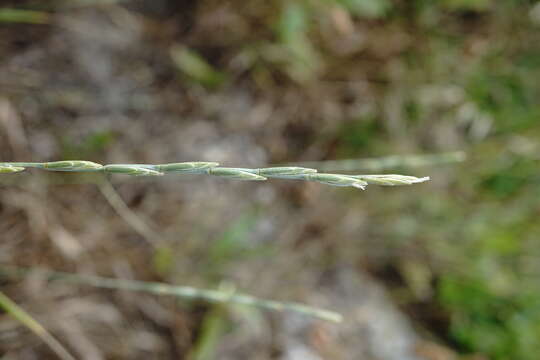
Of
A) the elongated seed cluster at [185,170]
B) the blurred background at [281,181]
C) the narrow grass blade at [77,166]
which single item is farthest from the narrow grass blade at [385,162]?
the narrow grass blade at [77,166]

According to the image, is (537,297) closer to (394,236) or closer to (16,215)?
(394,236)

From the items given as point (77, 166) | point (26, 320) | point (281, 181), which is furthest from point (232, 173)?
point (281, 181)

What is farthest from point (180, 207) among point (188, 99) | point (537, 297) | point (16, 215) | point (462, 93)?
point (537, 297)

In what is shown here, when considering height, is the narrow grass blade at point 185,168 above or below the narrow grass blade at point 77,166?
above

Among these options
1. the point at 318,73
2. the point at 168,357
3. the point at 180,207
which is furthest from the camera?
the point at 318,73

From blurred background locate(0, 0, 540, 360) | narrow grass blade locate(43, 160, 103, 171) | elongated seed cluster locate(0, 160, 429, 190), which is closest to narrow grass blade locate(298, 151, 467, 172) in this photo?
blurred background locate(0, 0, 540, 360)

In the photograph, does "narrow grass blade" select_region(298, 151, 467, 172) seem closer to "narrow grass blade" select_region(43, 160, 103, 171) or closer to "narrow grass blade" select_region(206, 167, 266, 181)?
"narrow grass blade" select_region(206, 167, 266, 181)

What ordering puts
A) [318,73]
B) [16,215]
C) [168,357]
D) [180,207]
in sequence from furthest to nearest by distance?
[318,73] < [180,207] < [168,357] < [16,215]

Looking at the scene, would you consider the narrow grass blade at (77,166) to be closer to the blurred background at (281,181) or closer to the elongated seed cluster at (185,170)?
the elongated seed cluster at (185,170)
